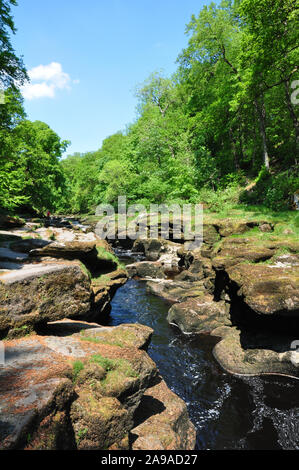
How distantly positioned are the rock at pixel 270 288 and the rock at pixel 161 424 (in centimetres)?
439

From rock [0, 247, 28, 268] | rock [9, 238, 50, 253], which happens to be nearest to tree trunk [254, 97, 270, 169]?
rock [9, 238, 50, 253]

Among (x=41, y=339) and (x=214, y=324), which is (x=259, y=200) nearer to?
(x=214, y=324)

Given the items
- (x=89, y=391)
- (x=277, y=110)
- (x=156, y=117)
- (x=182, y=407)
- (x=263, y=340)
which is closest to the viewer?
(x=89, y=391)

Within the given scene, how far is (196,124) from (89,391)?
35591 mm

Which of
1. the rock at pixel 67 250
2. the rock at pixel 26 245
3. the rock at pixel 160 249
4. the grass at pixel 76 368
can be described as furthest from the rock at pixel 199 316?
the rock at pixel 160 249

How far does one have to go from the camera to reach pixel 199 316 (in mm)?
12609

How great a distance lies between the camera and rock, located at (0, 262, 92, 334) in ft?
18.2

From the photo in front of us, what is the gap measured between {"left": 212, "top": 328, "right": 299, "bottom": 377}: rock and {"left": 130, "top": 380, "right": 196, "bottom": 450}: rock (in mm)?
3441

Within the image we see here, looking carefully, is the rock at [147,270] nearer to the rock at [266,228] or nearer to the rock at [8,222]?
the rock at [266,228]

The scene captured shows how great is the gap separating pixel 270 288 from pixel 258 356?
2634 mm

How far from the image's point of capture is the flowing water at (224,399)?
6562mm

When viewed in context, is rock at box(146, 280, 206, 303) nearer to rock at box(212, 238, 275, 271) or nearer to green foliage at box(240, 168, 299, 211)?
rock at box(212, 238, 275, 271)
